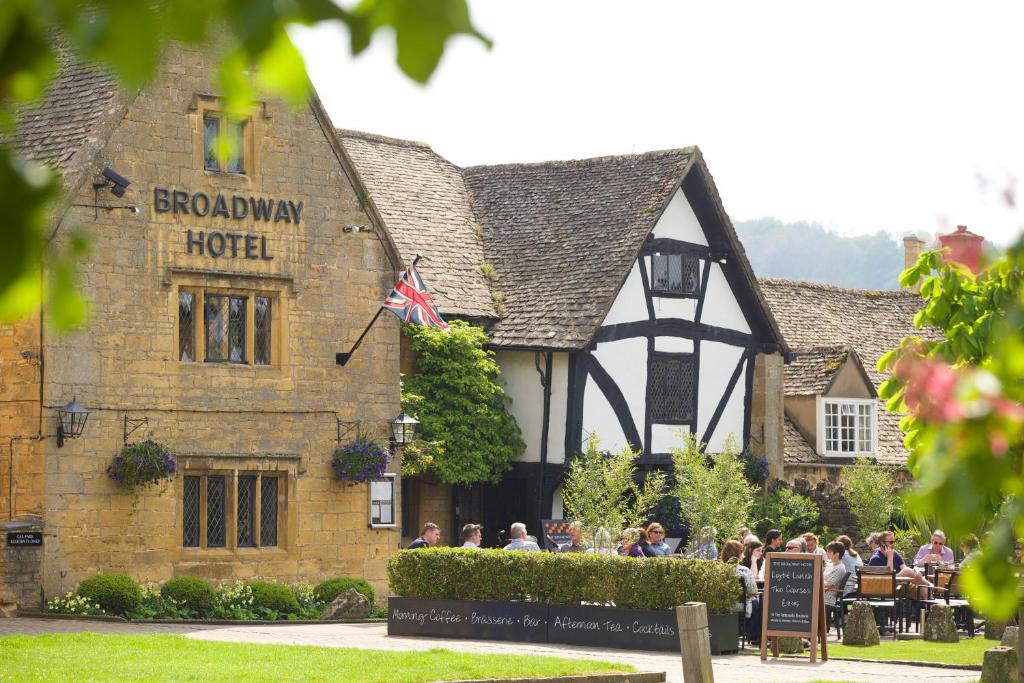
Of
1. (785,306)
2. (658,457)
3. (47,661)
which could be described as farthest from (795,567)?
(785,306)

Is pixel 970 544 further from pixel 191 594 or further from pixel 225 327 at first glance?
pixel 225 327


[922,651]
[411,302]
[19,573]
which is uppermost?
[411,302]

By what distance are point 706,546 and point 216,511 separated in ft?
23.8

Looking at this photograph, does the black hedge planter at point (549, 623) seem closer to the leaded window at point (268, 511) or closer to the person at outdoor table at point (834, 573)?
the person at outdoor table at point (834, 573)

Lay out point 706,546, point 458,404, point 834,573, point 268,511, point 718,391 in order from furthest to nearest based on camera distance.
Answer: point 718,391 → point 458,404 → point 268,511 → point 706,546 → point 834,573

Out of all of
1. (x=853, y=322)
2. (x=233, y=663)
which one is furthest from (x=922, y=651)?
(x=853, y=322)

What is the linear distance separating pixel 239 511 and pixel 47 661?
33.2ft

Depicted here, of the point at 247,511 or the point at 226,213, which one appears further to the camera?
the point at 247,511

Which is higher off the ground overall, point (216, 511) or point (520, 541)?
point (216, 511)

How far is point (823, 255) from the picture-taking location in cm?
16162

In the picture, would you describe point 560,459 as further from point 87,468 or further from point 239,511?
point 87,468

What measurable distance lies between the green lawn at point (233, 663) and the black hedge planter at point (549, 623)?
2827mm

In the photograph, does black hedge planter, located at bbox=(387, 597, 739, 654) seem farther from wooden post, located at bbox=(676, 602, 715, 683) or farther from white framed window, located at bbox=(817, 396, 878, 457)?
white framed window, located at bbox=(817, 396, 878, 457)

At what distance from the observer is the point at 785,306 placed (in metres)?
41.7
